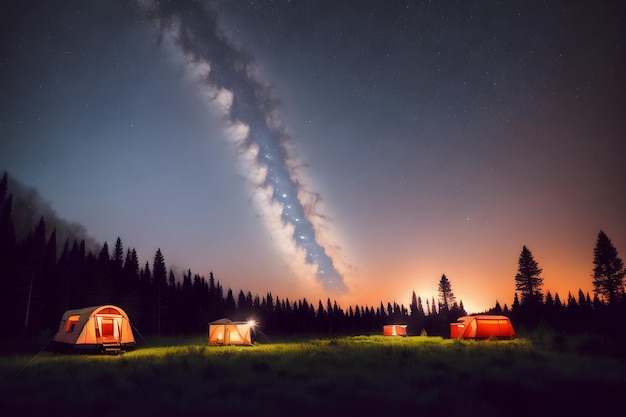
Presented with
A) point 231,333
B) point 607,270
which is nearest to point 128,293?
point 231,333

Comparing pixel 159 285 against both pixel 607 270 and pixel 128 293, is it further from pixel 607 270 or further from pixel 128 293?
pixel 607 270

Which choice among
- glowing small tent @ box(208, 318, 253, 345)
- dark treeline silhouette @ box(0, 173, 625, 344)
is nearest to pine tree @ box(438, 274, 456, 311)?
dark treeline silhouette @ box(0, 173, 625, 344)

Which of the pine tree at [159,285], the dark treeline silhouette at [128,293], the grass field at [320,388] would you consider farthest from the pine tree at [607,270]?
the pine tree at [159,285]

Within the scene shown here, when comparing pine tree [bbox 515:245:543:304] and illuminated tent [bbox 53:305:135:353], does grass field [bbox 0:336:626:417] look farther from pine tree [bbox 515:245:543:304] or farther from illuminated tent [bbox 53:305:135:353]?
pine tree [bbox 515:245:543:304]

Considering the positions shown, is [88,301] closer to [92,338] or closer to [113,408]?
[92,338]

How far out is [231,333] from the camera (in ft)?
100

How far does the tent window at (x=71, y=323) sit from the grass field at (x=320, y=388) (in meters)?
9.49

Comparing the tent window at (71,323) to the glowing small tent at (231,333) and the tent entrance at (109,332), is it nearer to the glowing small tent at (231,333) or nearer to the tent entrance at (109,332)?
the tent entrance at (109,332)

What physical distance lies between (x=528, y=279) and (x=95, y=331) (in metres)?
54.6

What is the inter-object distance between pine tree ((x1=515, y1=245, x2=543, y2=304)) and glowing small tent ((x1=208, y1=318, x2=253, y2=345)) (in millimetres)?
42576

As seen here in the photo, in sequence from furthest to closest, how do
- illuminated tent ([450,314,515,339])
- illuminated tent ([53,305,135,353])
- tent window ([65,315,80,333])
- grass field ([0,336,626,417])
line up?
illuminated tent ([450,314,515,339]) < tent window ([65,315,80,333]) < illuminated tent ([53,305,135,353]) < grass field ([0,336,626,417])

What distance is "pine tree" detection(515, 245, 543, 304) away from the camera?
53.4 meters

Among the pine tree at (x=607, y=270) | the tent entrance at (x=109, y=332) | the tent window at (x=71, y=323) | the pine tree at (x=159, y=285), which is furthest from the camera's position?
the pine tree at (x=159, y=285)

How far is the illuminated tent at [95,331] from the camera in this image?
22484 millimetres
